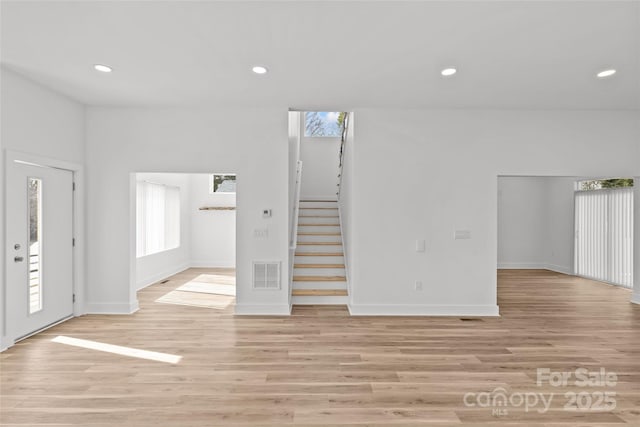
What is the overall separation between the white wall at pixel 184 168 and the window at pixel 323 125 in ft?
15.2

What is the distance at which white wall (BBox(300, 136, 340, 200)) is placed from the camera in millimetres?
9664

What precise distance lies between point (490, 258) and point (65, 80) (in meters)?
6.02

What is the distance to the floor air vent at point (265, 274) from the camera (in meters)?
5.20

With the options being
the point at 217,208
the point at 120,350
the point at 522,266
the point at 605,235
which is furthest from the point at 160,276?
the point at 605,235

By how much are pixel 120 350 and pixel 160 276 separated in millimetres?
4116

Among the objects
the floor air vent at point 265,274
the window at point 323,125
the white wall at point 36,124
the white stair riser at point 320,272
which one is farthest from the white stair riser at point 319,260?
the window at point 323,125

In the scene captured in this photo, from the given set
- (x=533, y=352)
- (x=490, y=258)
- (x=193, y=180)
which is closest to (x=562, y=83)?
(x=490, y=258)

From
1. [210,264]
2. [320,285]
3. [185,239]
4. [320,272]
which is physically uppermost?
[185,239]

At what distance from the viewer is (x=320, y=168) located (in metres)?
9.70

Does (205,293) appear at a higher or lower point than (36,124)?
lower

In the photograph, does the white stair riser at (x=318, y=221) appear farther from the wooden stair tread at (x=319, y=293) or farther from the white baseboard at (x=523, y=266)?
the white baseboard at (x=523, y=266)

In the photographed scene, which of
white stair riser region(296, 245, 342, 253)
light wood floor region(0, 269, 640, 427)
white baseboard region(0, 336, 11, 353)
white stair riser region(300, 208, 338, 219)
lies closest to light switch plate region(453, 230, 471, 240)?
light wood floor region(0, 269, 640, 427)

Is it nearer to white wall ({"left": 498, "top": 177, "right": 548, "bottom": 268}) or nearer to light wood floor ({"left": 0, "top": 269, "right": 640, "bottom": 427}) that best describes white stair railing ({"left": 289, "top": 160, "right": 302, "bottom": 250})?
light wood floor ({"left": 0, "top": 269, "right": 640, "bottom": 427})

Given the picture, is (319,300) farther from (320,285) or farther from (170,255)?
(170,255)
